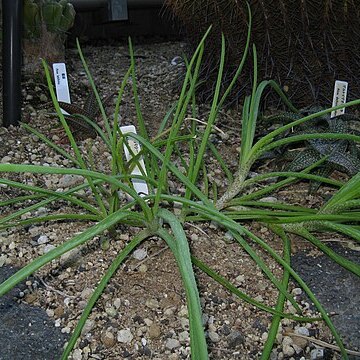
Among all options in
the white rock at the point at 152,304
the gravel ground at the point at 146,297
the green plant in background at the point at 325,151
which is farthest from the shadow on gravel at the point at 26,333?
the green plant in background at the point at 325,151

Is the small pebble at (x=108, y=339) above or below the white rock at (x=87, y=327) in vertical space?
below

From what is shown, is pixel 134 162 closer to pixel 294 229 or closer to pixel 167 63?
pixel 294 229

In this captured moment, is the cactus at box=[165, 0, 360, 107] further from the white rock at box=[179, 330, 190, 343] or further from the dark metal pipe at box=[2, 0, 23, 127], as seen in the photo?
the white rock at box=[179, 330, 190, 343]

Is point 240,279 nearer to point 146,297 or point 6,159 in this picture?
point 146,297

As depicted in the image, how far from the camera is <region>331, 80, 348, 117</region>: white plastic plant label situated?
1287mm

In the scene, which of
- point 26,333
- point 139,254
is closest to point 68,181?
point 139,254

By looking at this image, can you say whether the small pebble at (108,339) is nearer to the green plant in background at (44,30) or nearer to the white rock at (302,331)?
the white rock at (302,331)

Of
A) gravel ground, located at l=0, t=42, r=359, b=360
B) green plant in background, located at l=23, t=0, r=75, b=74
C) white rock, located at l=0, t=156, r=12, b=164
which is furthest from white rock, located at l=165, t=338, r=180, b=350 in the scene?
green plant in background, located at l=23, t=0, r=75, b=74

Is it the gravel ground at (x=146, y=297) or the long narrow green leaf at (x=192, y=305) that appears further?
the gravel ground at (x=146, y=297)

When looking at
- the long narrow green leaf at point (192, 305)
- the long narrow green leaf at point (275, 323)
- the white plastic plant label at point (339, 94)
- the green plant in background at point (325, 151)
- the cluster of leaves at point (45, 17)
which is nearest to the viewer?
the long narrow green leaf at point (192, 305)

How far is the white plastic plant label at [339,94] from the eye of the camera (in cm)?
129

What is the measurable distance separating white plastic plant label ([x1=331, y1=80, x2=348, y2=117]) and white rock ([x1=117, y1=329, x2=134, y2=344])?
2.31ft

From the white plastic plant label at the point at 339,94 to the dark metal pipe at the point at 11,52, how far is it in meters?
0.65

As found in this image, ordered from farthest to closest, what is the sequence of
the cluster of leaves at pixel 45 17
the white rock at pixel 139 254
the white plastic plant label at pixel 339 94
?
the cluster of leaves at pixel 45 17 < the white plastic plant label at pixel 339 94 < the white rock at pixel 139 254
